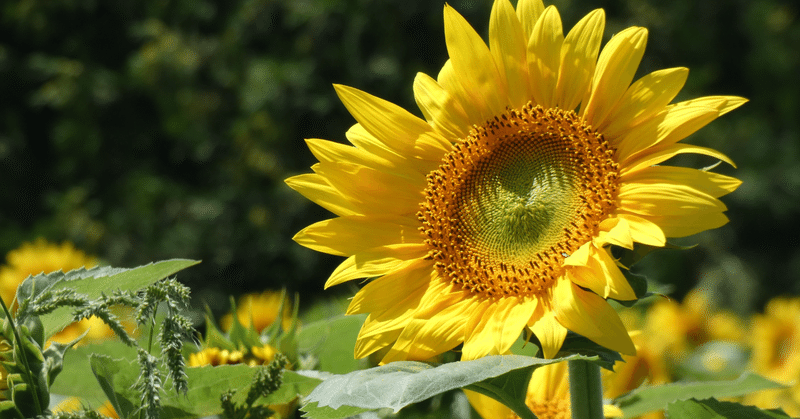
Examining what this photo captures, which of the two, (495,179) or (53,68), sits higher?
(53,68)

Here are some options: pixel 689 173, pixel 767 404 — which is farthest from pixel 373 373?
pixel 767 404

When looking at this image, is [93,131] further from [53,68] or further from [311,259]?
[311,259]

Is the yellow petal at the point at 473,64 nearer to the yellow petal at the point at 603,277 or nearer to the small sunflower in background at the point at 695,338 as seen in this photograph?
the yellow petal at the point at 603,277

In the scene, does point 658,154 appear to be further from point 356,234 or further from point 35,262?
point 35,262

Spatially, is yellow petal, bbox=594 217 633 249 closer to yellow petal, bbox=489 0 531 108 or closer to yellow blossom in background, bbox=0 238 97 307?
yellow petal, bbox=489 0 531 108

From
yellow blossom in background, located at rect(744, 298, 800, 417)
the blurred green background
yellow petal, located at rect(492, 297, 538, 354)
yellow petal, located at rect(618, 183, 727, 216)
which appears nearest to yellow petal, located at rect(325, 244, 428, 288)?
yellow petal, located at rect(492, 297, 538, 354)

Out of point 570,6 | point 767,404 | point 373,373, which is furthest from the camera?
point 570,6

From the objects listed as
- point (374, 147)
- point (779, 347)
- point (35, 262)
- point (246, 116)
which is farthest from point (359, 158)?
point (246, 116)
